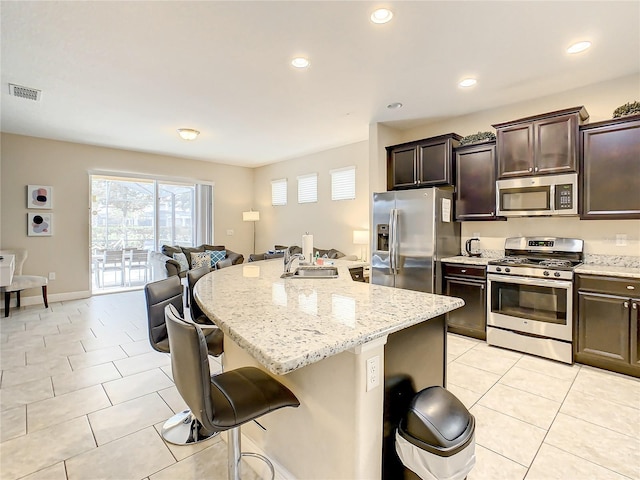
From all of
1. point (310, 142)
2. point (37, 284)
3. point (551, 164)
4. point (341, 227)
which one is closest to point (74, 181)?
point (37, 284)

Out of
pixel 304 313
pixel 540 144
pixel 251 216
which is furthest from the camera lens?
pixel 251 216

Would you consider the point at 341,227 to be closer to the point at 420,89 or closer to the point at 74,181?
the point at 420,89

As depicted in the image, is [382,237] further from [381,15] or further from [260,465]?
[260,465]

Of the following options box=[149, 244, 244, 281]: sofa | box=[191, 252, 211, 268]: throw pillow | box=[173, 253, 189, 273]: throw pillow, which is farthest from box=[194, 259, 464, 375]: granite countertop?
box=[191, 252, 211, 268]: throw pillow

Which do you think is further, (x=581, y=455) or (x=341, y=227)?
(x=341, y=227)

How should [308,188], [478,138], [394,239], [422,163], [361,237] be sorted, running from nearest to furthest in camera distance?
[478,138] < [394,239] < [422,163] < [361,237] < [308,188]

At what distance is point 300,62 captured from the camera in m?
2.93

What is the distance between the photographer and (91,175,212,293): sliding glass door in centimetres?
647

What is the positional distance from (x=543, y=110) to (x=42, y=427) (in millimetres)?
5312

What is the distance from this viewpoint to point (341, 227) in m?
6.07

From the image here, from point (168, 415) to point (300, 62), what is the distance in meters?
3.03

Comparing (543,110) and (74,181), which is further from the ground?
(543,110)

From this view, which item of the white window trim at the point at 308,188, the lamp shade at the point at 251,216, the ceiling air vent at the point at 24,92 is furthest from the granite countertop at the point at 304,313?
the lamp shade at the point at 251,216

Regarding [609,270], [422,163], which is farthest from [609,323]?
[422,163]
